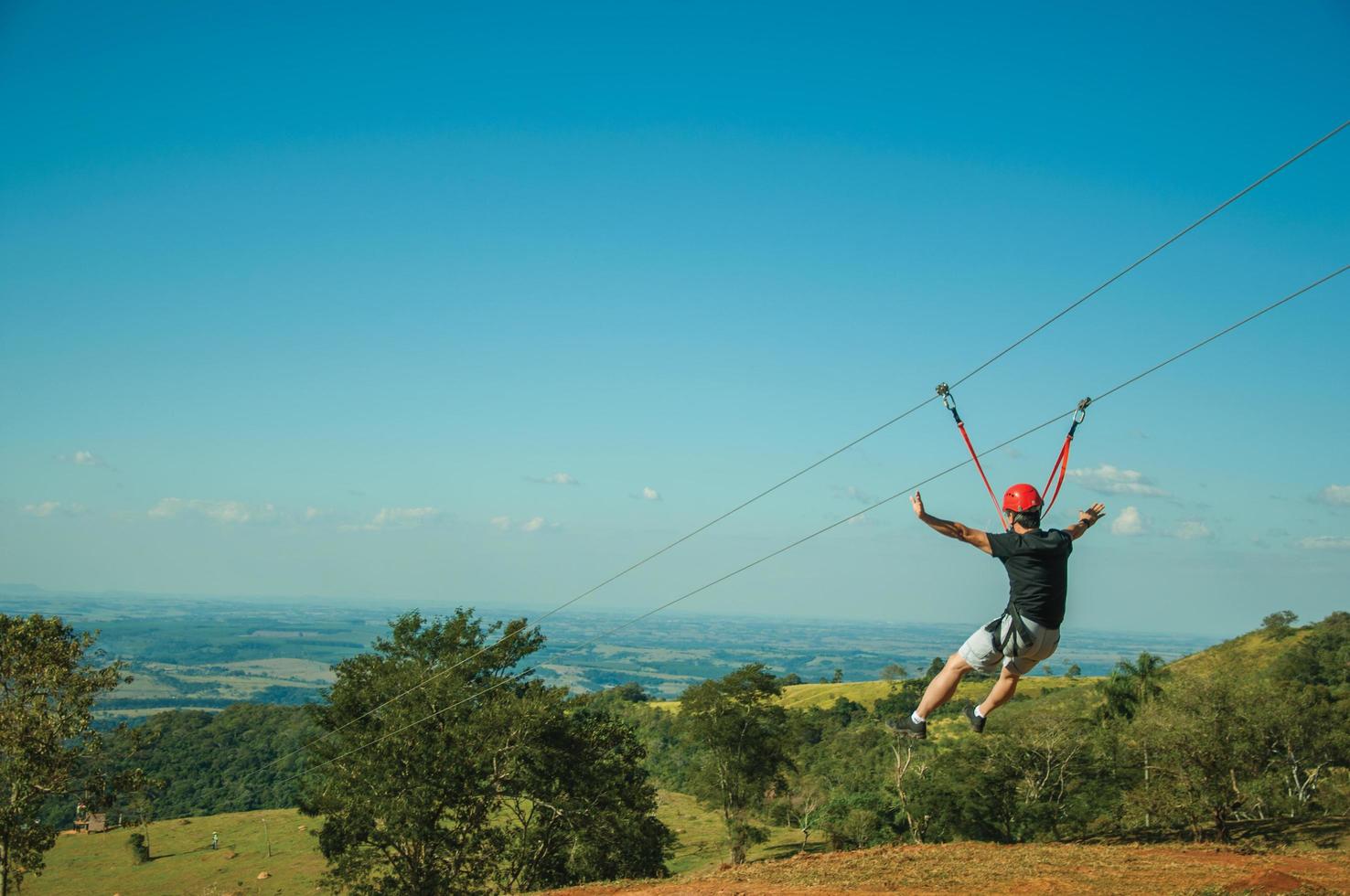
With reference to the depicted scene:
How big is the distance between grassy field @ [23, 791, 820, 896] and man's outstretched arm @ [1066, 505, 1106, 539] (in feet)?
131

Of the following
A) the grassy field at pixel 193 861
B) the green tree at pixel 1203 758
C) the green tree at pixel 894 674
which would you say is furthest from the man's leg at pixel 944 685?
the green tree at pixel 894 674

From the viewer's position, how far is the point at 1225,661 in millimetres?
96562

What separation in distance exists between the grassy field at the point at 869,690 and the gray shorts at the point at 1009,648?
92.4m

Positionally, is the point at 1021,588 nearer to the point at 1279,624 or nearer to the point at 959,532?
the point at 959,532

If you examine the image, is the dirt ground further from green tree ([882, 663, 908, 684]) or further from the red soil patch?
green tree ([882, 663, 908, 684])

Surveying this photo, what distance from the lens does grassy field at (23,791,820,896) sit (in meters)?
52.8

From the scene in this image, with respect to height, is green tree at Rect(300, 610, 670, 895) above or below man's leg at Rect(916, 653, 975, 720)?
below

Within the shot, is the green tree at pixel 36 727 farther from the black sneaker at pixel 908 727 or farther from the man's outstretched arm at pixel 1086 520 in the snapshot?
the man's outstretched arm at pixel 1086 520

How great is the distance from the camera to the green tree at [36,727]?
23906 millimetres

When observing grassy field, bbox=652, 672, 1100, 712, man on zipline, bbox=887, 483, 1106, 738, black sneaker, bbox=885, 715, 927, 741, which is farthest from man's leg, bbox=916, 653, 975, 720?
grassy field, bbox=652, 672, 1100, 712

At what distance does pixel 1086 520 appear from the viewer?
9281mm

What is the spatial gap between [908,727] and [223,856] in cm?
7148

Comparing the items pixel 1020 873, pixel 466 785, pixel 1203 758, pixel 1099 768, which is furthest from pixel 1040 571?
pixel 1099 768

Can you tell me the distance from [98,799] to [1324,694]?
6811 cm
